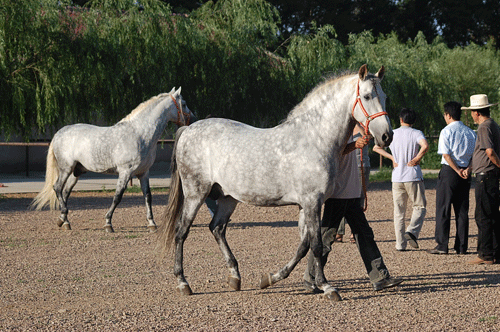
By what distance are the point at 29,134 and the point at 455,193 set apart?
9654 mm

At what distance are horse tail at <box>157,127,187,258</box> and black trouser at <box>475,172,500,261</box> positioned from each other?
11.3ft

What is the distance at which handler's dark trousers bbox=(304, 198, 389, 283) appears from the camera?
553cm

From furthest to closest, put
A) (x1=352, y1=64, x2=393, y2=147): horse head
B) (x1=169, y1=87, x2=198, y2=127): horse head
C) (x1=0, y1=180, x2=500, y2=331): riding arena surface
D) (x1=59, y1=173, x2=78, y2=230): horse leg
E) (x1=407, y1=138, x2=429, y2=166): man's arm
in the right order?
(x1=59, y1=173, x2=78, y2=230): horse leg, (x1=169, y1=87, x2=198, y2=127): horse head, (x1=407, y1=138, x2=429, y2=166): man's arm, (x1=352, y1=64, x2=393, y2=147): horse head, (x1=0, y1=180, x2=500, y2=331): riding arena surface

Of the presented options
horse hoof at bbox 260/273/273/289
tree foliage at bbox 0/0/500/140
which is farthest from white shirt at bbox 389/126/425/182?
tree foliage at bbox 0/0/500/140

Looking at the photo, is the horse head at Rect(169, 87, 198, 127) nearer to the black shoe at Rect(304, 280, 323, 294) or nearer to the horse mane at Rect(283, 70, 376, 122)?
the horse mane at Rect(283, 70, 376, 122)

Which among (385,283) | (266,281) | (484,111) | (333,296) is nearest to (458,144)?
(484,111)

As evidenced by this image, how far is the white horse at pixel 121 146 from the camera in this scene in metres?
9.52

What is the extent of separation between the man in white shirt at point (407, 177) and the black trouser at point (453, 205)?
11.8 inches

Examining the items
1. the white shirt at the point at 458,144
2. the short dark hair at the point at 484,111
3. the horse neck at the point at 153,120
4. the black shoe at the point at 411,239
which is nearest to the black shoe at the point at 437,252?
the black shoe at the point at 411,239

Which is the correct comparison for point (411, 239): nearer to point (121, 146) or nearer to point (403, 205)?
point (403, 205)

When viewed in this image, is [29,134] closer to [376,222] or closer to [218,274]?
[376,222]

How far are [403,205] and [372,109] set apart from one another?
3128mm

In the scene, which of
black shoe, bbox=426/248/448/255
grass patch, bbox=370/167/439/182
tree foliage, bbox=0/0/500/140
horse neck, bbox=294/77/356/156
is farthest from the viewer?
grass patch, bbox=370/167/439/182

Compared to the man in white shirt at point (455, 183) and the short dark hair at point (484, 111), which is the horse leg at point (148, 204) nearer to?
the man in white shirt at point (455, 183)
